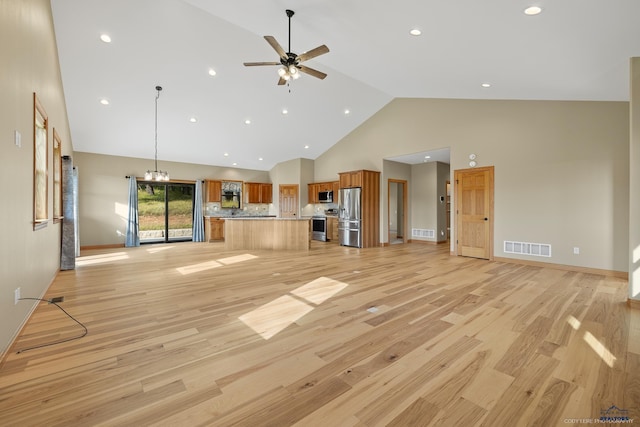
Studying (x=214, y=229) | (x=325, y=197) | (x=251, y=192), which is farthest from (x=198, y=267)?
(x=251, y=192)

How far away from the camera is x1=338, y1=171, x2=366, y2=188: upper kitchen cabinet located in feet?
28.0

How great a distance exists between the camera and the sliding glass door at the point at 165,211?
31.0ft

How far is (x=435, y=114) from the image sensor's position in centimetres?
725

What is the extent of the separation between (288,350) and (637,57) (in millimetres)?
5321

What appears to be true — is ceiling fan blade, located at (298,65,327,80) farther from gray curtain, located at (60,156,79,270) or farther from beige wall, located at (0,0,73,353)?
gray curtain, located at (60,156,79,270)

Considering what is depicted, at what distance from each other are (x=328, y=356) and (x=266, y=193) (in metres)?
10.1

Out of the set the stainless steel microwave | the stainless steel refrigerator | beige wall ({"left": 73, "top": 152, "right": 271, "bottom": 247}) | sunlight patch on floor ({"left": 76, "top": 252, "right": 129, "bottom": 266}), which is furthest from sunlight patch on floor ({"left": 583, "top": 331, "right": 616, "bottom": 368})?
beige wall ({"left": 73, "top": 152, "right": 271, "bottom": 247})

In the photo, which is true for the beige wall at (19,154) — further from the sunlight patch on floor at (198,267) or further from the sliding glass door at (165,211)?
the sliding glass door at (165,211)

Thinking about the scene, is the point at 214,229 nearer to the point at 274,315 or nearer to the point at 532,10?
the point at 274,315

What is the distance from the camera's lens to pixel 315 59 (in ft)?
18.6

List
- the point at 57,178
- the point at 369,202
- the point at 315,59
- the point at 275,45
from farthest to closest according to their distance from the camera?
the point at 369,202 < the point at 315,59 < the point at 57,178 < the point at 275,45

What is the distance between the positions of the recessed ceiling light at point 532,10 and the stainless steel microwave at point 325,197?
7.41 meters

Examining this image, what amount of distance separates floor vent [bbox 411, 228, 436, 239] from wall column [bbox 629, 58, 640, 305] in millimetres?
5672

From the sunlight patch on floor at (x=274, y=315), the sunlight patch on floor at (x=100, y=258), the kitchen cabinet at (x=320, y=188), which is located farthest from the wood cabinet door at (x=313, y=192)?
the sunlight patch on floor at (x=274, y=315)
